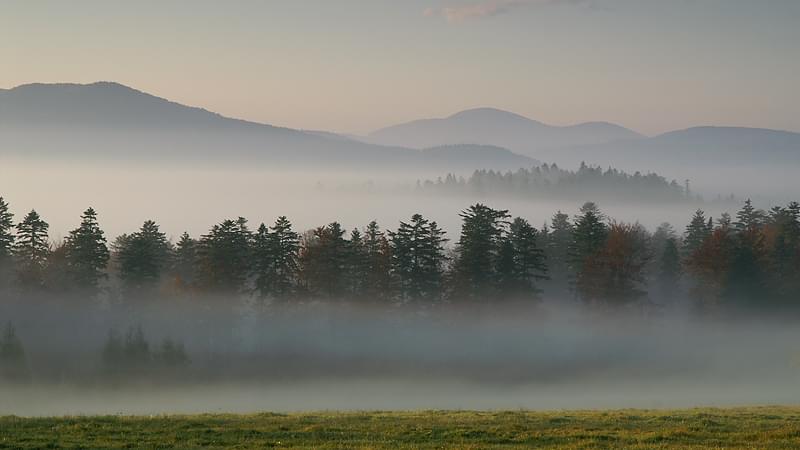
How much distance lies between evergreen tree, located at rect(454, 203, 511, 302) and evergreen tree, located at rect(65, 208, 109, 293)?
29.4 metres

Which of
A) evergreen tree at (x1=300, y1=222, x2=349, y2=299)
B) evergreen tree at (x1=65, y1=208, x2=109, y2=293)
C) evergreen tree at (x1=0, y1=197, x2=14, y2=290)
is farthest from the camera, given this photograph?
evergreen tree at (x1=300, y1=222, x2=349, y2=299)

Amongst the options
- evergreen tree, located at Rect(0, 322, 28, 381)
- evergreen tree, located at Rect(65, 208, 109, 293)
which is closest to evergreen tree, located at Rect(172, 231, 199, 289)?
evergreen tree, located at Rect(65, 208, 109, 293)

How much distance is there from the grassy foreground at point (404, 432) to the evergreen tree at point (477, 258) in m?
37.9

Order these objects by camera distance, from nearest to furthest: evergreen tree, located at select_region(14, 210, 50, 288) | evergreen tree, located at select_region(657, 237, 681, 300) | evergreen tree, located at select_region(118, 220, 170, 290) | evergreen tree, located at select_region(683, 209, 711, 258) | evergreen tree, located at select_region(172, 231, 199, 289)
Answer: evergreen tree, located at select_region(14, 210, 50, 288)
evergreen tree, located at select_region(118, 220, 170, 290)
evergreen tree, located at select_region(172, 231, 199, 289)
evergreen tree, located at select_region(683, 209, 711, 258)
evergreen tree, located at select_region(657, 237, 681, 300)

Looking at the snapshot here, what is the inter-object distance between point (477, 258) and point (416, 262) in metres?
5.14

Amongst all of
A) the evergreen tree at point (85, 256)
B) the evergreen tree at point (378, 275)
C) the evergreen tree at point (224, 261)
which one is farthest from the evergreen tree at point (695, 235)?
the evergreen tree at point (85, 256)

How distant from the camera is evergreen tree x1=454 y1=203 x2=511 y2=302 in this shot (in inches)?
2849

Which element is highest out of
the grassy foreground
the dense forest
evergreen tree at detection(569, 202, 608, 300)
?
evergreen tree at detection(569, 202, 608, 300)

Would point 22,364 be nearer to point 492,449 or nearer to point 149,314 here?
point 149,314

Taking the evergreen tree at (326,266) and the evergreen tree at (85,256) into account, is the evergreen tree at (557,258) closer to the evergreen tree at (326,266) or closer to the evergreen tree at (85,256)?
the evergreen tree at (326,266)

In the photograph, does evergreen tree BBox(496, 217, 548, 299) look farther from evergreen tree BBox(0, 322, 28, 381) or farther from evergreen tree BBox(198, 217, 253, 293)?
evergreen tree BBox(0, 322, 28, 381)

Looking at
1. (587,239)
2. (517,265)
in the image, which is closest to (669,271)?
(587,239)

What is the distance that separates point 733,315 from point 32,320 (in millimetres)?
58383

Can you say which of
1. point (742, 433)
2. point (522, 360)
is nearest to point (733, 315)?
point (522, 360)
